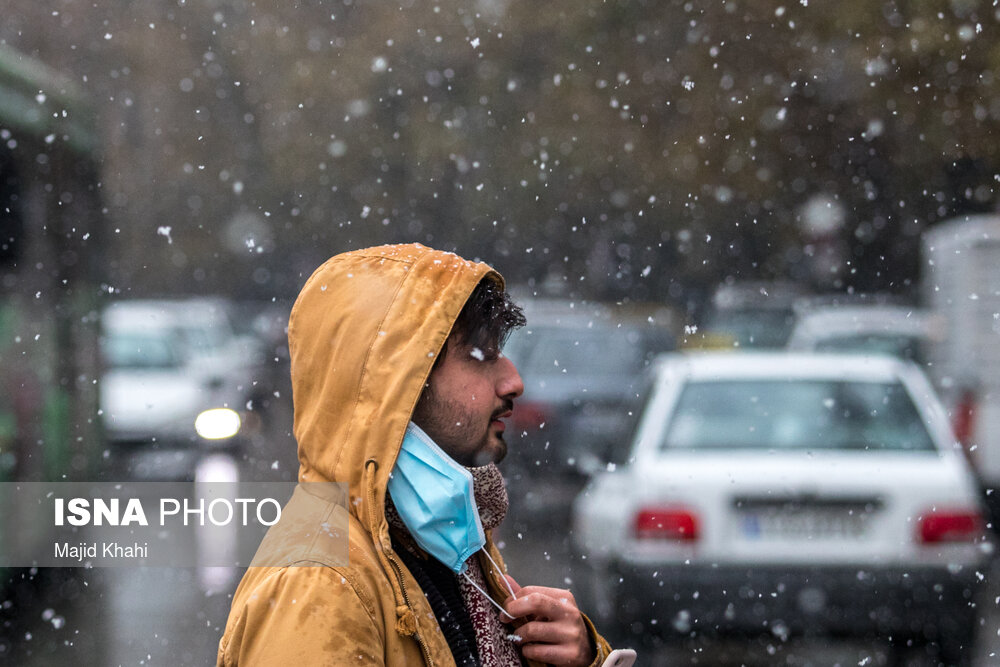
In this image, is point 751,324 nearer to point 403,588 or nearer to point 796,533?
point 796,533

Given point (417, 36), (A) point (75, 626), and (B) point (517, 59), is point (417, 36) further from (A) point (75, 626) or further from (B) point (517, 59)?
(A) point (75, 626)

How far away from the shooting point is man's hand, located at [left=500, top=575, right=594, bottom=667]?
1.78m

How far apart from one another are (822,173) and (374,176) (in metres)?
8.06

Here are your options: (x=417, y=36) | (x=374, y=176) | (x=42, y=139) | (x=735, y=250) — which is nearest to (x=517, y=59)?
(x=417, y=36)

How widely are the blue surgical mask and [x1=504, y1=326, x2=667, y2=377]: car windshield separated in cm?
788

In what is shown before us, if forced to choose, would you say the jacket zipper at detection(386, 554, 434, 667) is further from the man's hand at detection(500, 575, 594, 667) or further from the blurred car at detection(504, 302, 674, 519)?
the blurred car at detection(504, 302, 674, 519)

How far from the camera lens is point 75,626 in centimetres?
637

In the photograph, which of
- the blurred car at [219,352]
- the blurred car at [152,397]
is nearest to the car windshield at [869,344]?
the blurred car at [152,397]

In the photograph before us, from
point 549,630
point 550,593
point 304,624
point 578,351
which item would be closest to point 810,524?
point 550,593

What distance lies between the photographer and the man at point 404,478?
1554mm

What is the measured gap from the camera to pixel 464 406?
1.80 metres

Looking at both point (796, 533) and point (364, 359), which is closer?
point (364, 359)

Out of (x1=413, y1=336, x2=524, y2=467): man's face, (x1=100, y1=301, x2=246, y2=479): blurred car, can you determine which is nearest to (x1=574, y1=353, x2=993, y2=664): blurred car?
(x1=413, y1=336, x2=524, y2=467): man's face

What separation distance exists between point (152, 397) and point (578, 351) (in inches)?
202
